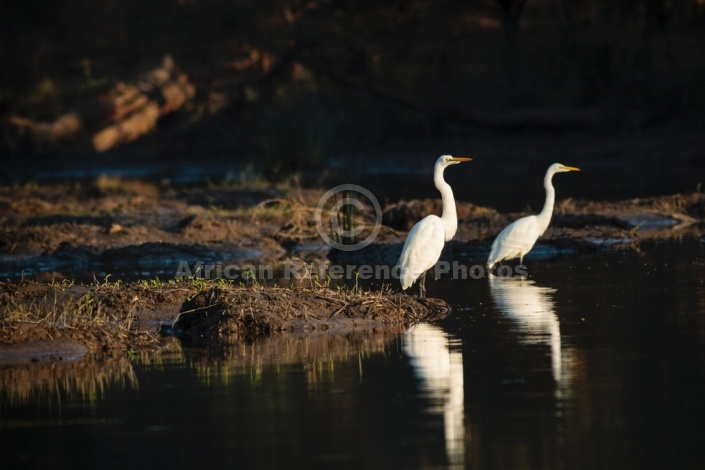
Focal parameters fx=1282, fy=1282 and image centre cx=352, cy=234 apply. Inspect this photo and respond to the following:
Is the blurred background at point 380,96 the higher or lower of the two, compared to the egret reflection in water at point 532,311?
higher

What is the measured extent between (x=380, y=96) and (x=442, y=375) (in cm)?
2841

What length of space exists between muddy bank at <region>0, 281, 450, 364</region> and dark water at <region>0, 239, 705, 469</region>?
48cm

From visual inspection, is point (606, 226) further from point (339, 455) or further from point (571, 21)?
point (571, 21)

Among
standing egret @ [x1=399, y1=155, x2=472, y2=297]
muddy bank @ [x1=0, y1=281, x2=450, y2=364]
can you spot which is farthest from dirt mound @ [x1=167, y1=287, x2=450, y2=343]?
standing egret @ [x1=399, y1=155, x2=472, y2=297]

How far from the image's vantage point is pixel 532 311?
40.4 feet

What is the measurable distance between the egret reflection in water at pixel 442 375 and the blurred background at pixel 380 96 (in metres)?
17.8

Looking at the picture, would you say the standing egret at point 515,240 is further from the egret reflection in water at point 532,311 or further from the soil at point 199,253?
the soil at point 199,253

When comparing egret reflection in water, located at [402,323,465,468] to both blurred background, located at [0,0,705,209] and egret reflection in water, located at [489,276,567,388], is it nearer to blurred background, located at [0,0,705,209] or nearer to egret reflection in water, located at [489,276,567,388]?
egret reflection in water, located at [489,276,567,388]

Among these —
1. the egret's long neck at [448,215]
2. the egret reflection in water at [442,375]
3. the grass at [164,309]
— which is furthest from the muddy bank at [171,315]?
the egret's long neck at [448,215]

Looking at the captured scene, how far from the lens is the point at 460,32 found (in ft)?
131

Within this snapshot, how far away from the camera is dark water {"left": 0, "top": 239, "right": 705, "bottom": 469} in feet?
23.9

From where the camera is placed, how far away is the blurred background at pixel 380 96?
32.9 meters

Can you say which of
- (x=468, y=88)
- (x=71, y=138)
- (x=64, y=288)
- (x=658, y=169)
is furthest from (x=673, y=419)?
(x=71, y=138)

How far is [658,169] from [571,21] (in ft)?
25.8
